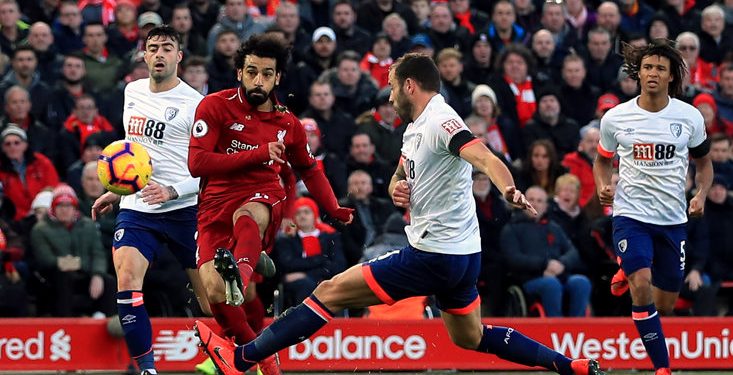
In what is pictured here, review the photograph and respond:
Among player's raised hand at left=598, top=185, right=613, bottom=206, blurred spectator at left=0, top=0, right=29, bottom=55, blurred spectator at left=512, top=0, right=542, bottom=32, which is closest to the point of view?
player's raised hand at left=598, top=185, right=613, bottom=206

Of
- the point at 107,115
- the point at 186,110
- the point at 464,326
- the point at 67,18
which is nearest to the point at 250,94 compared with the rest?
the point at 186,110

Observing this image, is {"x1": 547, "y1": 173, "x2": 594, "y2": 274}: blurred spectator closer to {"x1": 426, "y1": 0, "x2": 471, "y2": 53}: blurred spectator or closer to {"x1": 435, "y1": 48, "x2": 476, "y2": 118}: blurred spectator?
{"x1": 435, "y1": 48, "x2": 476, "y2": 118}: blurred spectator

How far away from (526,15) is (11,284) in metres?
7.88

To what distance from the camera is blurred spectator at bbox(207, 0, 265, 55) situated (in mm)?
17266

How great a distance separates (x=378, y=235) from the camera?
14.8 metres

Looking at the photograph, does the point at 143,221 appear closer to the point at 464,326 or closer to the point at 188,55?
the point at 464,326

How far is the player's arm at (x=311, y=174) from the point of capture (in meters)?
10.8

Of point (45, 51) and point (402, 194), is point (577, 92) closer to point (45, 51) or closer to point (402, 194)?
point (45, 51)

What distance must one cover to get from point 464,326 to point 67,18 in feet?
28.6

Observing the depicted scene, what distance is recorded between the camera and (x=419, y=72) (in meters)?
9.60

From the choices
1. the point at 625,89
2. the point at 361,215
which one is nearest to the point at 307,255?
the point at 361,215

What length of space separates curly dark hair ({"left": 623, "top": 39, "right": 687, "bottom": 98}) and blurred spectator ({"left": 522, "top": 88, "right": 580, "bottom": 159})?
464 centimetres

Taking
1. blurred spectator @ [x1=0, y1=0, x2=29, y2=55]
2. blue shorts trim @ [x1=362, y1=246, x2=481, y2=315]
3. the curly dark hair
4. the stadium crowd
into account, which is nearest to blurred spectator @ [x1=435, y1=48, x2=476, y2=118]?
the stadium crowd

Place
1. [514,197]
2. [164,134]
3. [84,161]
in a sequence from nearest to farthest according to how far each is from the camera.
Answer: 1. [514,197]
2. [164,134]
3. [84,161]
